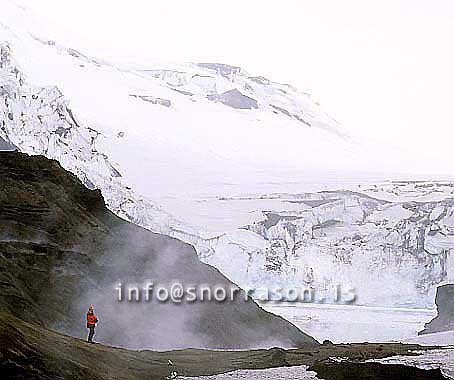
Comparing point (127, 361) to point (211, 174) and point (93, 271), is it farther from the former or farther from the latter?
point (211, 174)

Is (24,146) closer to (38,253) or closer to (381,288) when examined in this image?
(381,288)

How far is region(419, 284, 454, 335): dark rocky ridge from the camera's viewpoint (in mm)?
46688

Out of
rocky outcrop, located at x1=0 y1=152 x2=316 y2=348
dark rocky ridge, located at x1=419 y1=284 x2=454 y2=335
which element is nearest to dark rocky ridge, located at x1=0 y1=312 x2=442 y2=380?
rocky outcrop, located at x1=0 y1=152 x2=316 y2=348

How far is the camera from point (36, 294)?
A: 22.8m

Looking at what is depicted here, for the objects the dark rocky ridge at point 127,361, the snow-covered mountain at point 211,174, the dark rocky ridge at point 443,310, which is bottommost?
the dark rocky ridge at point 127,361

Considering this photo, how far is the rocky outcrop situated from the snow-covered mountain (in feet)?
81.6

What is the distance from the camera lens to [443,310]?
48.4 metres

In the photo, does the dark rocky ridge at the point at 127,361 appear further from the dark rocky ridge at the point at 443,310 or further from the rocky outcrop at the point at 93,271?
the dark rocky ridge at the point at 443,310

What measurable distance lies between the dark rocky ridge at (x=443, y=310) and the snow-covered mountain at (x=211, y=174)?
9.20 metres

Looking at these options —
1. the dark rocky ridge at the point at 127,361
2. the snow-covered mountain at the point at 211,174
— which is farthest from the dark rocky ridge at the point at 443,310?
the dark rocky ridge at the point at 127,361

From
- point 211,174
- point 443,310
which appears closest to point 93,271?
point 443,310

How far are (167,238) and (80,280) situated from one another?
30.4 ft

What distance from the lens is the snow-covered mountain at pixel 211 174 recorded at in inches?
2386

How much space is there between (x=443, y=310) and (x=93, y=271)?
102ft
